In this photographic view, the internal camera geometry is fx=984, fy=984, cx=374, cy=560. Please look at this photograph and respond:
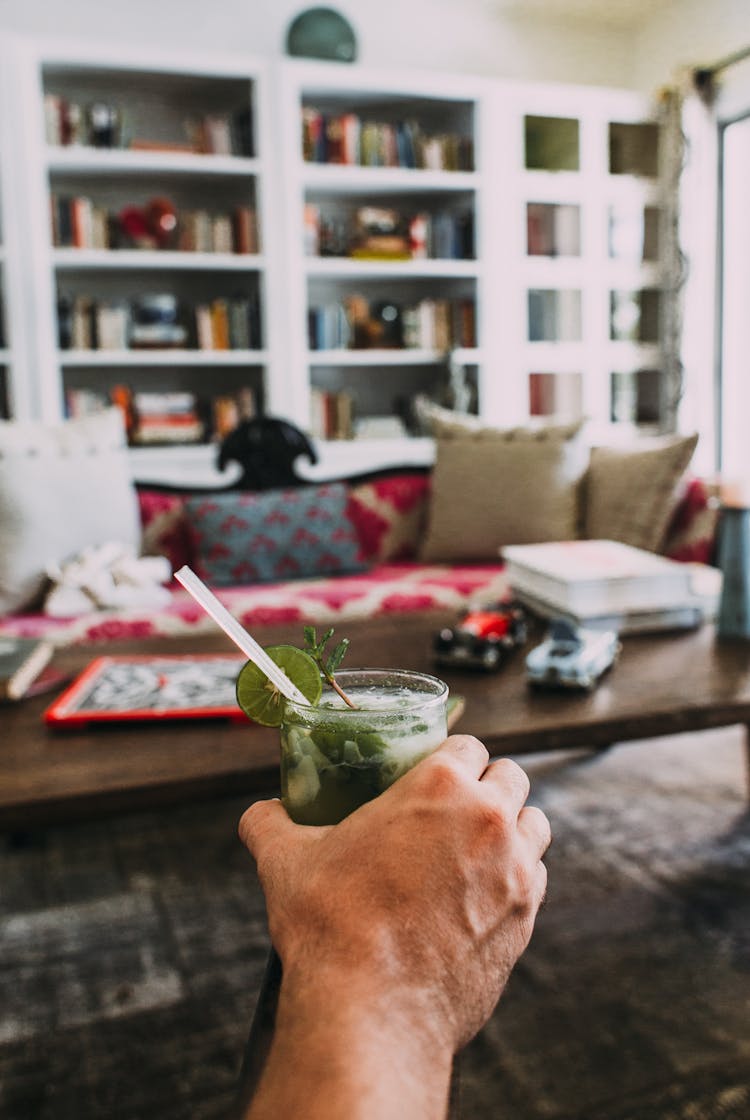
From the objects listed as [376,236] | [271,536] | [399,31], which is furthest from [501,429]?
[399,31]

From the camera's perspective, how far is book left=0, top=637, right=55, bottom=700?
1431 millimetres

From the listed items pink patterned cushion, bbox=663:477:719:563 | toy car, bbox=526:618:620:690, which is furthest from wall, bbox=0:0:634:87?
toy car, bbox=526:618:620:690

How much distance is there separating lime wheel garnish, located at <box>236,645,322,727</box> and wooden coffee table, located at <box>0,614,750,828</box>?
65 cm

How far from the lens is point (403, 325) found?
4457 mm

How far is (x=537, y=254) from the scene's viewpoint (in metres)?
4.54

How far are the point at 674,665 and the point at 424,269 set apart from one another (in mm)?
3125

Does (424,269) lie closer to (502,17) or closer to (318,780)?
(502,17)

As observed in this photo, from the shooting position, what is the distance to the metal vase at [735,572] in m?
1.68

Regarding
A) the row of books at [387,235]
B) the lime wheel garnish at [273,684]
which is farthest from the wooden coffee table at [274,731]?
the row of books at [387,235]

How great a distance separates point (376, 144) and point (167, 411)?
1466mm

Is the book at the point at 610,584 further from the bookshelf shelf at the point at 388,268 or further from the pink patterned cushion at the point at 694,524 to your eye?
the bookshelf shelf at the point at 388,268

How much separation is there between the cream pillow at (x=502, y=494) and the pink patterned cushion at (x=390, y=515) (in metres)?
0.15

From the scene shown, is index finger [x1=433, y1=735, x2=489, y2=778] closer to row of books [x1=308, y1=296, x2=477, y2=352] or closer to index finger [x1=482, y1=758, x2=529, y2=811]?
index finger [x1=482, y1=758, x2=529, y2=811]

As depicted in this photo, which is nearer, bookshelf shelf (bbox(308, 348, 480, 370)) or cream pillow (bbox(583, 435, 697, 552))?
cream pillow (bbox(583, 435, 697, 552))
